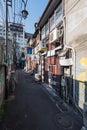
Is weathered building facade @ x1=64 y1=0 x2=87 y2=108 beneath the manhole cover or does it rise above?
above

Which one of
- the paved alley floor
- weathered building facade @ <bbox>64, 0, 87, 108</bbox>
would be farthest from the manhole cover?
weathered building facade @ <bbox>64, 0, 87, 108</bbox>

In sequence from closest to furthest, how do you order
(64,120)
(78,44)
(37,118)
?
(64,120) < (37,118) < (78,44)

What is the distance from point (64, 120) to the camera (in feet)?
17.8

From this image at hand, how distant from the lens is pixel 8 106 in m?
7.00

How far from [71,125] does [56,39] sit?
5.26 m

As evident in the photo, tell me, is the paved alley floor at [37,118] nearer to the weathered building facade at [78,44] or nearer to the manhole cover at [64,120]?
the manhole cover at [64,120]

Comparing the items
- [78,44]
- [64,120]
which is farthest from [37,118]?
[78,44]

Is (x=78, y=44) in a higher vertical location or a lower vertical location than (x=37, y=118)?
higher

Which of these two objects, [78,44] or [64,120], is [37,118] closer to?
[64,120]

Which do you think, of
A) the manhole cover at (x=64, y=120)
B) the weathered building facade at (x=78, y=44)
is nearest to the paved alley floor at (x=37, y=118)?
the manhole cover at (x=64, y=120)

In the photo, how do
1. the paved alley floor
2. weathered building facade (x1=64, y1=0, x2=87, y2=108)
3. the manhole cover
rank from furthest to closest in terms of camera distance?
weathered building facade (x1=64, y1=0, x2=87, y2=108), the manhole cover, the paved alley floor

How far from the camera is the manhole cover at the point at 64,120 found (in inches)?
198

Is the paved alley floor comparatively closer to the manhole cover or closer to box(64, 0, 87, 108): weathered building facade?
the manhole cover

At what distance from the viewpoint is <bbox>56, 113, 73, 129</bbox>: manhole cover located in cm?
504
